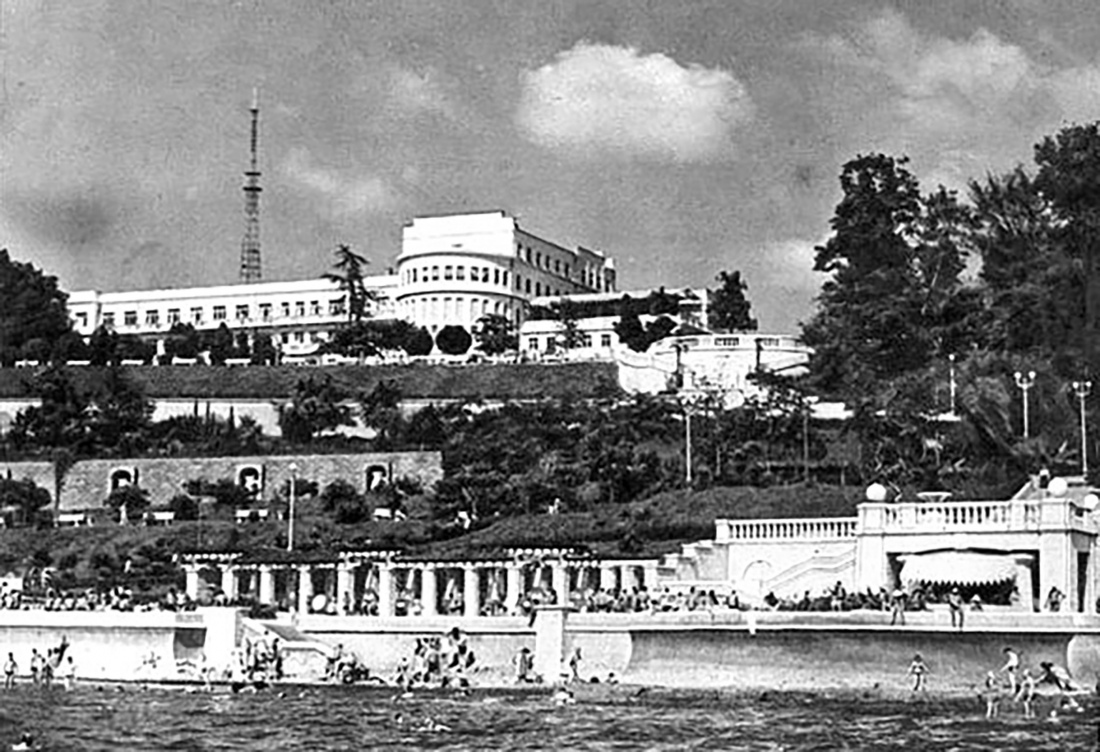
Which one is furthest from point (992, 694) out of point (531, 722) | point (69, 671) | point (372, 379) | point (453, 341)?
point (453, 341)

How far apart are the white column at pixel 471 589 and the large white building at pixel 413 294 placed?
63774 mm

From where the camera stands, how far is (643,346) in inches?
4286

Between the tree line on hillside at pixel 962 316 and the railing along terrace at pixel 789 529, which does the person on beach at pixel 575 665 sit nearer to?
the railing along terrace at pixel 789 529

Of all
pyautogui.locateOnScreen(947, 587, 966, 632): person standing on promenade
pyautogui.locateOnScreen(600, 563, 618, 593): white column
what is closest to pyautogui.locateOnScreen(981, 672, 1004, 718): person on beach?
pyautogui.locateOnScreen(947, 587, 966, 632): person standing on promenade

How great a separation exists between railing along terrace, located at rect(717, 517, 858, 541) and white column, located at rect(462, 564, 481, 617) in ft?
22.7

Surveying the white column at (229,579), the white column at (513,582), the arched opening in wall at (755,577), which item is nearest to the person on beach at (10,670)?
the white column at (229,579)

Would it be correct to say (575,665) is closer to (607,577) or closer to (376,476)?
(607,577)

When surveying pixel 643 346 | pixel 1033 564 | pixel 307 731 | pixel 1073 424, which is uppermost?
pixel 643 346

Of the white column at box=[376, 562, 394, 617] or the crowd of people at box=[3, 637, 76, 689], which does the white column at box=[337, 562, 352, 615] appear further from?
the crowd of people at box=[3, 637, 76, 689]

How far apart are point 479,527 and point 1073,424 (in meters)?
22.3

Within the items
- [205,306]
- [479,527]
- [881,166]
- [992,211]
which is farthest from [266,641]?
[205,306]

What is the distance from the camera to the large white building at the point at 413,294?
12669 centimetres

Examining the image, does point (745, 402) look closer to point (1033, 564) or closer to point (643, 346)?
point (643, 346)

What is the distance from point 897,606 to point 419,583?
20.4m
